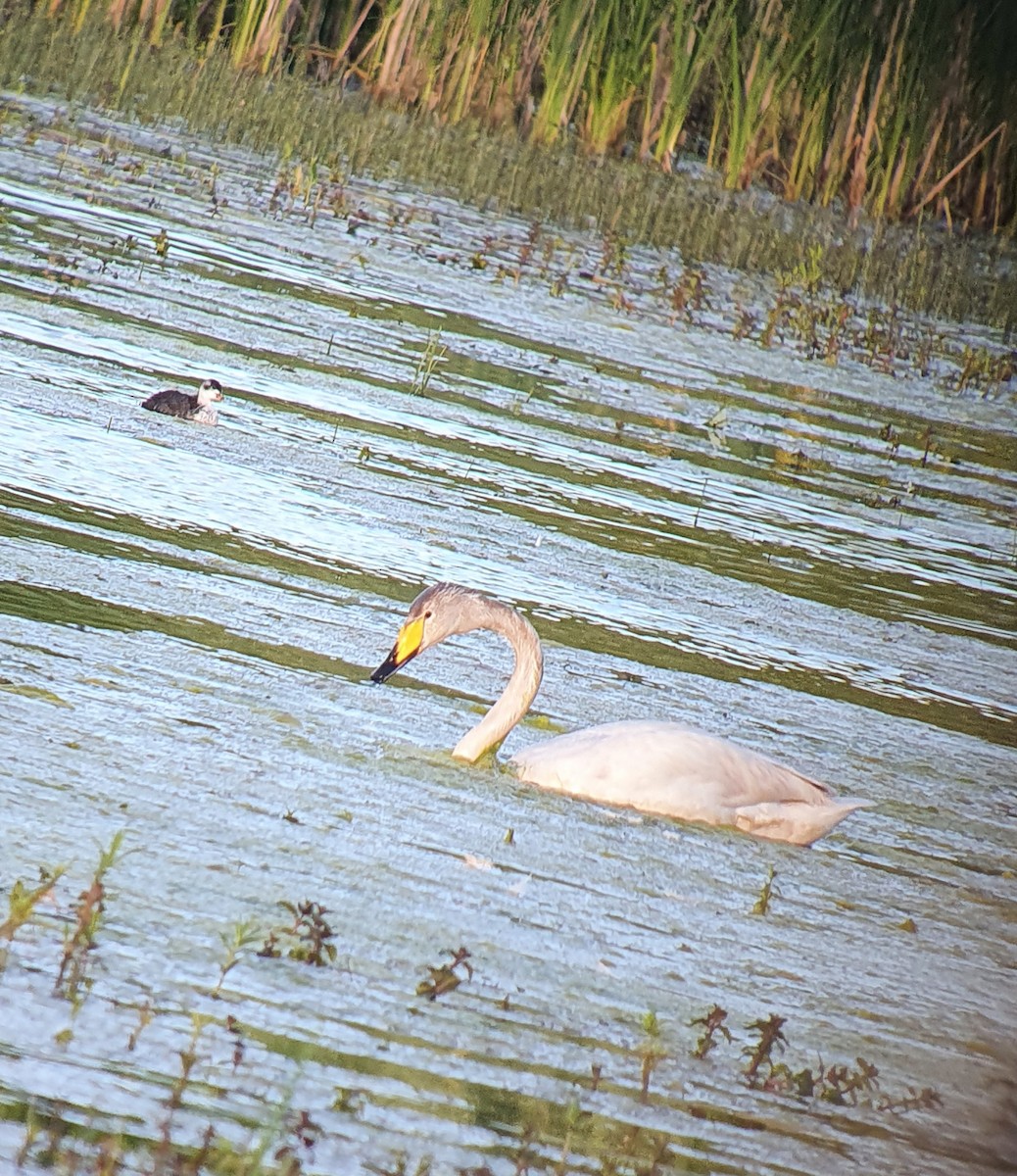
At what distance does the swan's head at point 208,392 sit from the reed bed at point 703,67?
1092 centimetres

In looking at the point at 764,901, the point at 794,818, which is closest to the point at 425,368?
the point at 794,818

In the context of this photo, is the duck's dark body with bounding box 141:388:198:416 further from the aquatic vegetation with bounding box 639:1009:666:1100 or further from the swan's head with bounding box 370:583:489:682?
the aquatic vegetation with bounding box 639:1009:666:1100

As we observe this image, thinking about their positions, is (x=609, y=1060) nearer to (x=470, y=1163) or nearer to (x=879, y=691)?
(x=470, y=1163)

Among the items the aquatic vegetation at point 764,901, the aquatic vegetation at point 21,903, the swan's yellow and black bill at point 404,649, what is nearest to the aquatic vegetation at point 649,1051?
the aquatic vegetation at point 764,901

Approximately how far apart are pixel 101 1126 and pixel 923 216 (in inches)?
828

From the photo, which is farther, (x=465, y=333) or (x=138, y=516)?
(x=465, y=333)

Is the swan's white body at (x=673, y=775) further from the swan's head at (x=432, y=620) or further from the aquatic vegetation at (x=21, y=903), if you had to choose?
the aquatic vegetation at (x=21, y=903)

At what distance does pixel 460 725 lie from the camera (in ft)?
16.5

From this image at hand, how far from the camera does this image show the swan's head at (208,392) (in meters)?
7.44

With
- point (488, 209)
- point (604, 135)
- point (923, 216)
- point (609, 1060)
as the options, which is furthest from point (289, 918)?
point (923, 216)

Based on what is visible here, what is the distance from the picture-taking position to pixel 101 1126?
2.67m

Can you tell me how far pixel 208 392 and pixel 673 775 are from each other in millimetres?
3421

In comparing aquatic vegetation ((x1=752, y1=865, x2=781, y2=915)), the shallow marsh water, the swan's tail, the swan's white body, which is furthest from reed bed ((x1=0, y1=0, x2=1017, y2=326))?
aquatic vegetation ((x1=752, y1=865, x2=781, y2=915))

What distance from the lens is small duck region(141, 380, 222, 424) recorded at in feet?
23.9
